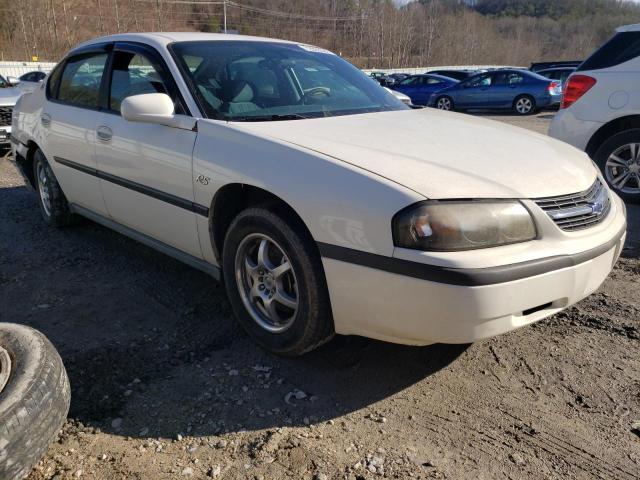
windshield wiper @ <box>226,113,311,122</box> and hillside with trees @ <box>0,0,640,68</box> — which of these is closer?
windshield wiper @ <box>226,113,311,122</box>

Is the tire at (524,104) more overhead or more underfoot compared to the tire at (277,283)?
more underfoot

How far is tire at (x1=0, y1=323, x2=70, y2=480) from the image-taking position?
1.91m

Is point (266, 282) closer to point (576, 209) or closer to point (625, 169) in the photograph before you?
point (576, 209)

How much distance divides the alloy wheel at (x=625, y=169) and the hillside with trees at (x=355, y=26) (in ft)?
148

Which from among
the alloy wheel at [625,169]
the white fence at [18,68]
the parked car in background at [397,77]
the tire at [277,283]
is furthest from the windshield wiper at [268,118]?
the white fence at [18,68]

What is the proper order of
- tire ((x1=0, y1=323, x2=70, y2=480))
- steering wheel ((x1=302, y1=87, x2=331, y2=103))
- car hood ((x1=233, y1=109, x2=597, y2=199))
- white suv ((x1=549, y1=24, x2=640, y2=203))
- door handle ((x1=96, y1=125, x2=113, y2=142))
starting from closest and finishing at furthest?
tire ((x1=0, y1=323, x2=70, y2=480)), car hood ((x1=233, y1=109, x2=597, y2=199)), steering wheel ((x1=302, y1=87, x2=331, y2=103)), door handle ((x1=96, y1=125, x2=113, y2=142)), white suv ((x1=549, y1=24, x2=640, y2=203))

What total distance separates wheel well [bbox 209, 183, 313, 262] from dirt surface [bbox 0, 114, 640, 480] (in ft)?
1.79

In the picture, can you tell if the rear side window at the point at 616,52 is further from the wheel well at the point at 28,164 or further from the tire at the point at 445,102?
the tire at the point at 445,102

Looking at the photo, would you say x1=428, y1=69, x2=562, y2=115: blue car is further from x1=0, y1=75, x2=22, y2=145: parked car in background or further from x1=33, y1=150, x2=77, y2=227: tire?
x1=33, y1=150, x2=77, y2=227: tire

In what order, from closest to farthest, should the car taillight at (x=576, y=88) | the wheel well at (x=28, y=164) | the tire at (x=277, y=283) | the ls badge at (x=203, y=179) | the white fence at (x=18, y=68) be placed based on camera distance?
the tire at (x=277, y=283) < the ls badge at (x=203, y=179) < the wheel well at (x=28, y=164) < the car taillight at (x=576, y=88) < the white fence at (x=18, y=68)

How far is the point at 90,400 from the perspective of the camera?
2.50 metres

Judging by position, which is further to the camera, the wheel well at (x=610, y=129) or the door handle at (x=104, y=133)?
the wheel well at (x=610, y=129)

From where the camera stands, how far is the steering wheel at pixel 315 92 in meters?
3.39

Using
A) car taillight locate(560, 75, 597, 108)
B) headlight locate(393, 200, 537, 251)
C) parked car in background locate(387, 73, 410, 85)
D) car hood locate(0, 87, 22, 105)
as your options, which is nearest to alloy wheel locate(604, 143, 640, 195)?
car taillight locate(560, 75, 597, 108)
